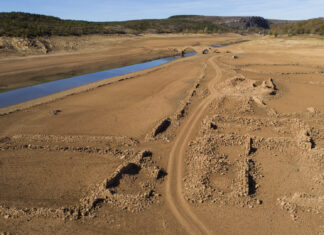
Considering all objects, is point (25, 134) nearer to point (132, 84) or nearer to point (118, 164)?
point (118, 164)

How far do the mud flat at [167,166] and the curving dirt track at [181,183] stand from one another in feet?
0.12

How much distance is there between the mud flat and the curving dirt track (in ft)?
0.12

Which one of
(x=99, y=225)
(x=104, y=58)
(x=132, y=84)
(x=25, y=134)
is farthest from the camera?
(x=104, y=58)

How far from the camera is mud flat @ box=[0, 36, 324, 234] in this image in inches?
273

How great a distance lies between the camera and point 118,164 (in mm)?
9688

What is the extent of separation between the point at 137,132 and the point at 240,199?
7065 mm

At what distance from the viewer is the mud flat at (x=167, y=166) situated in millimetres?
6938

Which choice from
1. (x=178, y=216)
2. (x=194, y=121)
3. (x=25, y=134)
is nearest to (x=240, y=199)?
(x=178, y=216)

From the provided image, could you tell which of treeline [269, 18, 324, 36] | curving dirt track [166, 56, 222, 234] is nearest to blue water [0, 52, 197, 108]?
curving dirt track [166, 56, 222, 234]

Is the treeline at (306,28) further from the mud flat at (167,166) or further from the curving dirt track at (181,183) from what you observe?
the curving dirt track at (181,183)

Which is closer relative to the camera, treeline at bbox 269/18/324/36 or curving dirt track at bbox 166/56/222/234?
curving dirt track at bbox 166/56/222/234

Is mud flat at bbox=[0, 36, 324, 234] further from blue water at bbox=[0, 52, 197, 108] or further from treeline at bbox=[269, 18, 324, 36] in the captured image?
treeline at bbox=[269, 18, 324, 36]

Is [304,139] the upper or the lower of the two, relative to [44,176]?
upper

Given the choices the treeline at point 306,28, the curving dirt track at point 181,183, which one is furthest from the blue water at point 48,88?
the treeline at point 306,28
